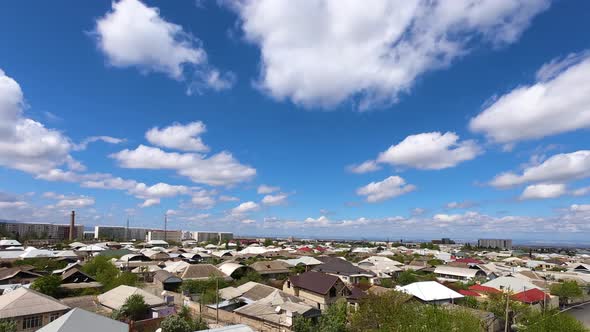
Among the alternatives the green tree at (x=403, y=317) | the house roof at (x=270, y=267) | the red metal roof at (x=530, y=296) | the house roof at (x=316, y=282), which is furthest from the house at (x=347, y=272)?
the green tree at (x=403, y=317)

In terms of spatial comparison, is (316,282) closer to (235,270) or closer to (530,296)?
(235,270)

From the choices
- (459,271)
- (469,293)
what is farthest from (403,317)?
(459,271)

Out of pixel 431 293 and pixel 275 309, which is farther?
pixel 431 293

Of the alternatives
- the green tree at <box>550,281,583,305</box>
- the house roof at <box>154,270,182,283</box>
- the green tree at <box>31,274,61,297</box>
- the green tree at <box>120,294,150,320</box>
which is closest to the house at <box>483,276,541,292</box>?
the green tree at <box>550,281,583,305</box>

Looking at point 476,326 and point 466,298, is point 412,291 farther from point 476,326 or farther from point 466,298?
point 476,326

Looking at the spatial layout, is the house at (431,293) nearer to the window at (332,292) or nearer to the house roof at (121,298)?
the window at (332,292)

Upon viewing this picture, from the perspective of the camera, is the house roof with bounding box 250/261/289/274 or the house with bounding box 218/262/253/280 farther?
the house roof with bounding box 250/261/289/274

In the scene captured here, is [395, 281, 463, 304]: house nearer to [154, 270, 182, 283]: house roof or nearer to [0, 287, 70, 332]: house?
[154, 270, 182, 283]: house roof

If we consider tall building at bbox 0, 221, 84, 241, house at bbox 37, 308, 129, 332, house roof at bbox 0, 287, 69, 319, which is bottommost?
tall building at bbox 0, 221, 84, 241
